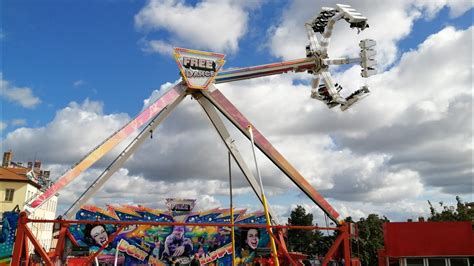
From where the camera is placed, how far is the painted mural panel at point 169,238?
122 feet

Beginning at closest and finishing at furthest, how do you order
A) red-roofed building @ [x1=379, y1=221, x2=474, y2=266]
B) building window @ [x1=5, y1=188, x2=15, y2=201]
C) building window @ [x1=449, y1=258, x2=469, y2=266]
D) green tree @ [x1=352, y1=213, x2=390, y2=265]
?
building window @ [x1=449, y1=258, x2=469, y2=266] < red-roofed building @ [x1=379, y1=221, x2=474, y2=266] < building window @ [x1=5, y1=188, x2=15, y2=201] < green tree @ [x1=352, y1=213, x2=390, y2=265]

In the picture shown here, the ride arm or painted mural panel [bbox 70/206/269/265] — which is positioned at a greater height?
the ride arm

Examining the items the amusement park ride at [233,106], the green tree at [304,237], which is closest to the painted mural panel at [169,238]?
the amusement park ride at [233,106]

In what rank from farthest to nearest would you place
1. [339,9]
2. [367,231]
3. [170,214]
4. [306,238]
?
[306,238]
[367,231]
[170,214]
[339,9]

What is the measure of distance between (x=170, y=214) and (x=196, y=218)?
99.2 inches

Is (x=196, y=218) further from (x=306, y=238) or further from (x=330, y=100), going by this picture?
(x=306, y=238)

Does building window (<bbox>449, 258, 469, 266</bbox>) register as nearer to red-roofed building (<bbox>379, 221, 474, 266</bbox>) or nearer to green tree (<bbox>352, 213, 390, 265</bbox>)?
red-roofed building (<bbox>379, 221, 474, 266</bbox>)

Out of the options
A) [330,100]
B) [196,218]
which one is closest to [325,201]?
[330,100]

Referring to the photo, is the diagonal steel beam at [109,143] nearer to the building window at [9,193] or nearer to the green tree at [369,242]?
the building window at [9,193]

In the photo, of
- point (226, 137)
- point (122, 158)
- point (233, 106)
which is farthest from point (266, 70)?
point (122, 158)

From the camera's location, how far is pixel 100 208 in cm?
3747

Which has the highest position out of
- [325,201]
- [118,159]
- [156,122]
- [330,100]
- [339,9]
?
[339,9]

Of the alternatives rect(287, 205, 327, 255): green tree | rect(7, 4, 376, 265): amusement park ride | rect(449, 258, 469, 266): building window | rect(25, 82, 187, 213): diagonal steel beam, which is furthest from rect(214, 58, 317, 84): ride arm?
rect(287, 205, 327, 255): green tree

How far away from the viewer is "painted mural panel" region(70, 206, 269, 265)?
37312 mm
